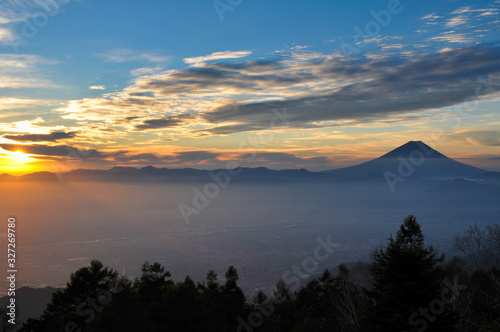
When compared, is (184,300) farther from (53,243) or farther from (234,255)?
(53,243)

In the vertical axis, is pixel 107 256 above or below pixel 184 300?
below

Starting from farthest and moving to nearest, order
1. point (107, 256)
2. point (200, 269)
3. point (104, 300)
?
point (107, 256), point (200, 269), point (104, 300)

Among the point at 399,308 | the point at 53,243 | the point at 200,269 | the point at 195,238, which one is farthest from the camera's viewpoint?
the point at 195,238

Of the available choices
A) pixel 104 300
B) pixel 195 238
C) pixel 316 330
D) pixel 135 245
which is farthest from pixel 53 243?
pixel 316 330

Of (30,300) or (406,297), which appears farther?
(30,300)

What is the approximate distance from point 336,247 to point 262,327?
154m

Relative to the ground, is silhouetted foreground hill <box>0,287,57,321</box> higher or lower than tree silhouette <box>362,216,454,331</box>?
lower

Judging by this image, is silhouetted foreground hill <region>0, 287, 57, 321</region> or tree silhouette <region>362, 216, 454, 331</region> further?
silhouetted foreground hill <region>0, 287, 57, 321</region>

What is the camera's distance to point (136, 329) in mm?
18328

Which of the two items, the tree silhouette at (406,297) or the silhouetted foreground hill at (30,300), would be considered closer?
the tree silhouette at (406,297)

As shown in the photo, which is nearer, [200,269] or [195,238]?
[200,269]

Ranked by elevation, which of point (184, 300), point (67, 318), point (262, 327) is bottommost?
point (262, 327)

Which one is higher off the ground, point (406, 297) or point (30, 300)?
point (406, 297)

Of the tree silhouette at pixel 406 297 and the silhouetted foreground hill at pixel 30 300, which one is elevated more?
the tree silhouette at pixel 406 297
